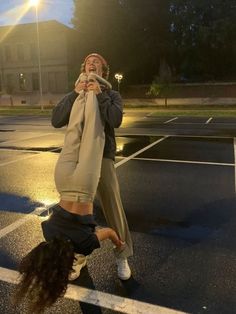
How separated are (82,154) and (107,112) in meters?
0.41

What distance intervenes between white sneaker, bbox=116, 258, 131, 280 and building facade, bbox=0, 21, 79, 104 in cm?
4459

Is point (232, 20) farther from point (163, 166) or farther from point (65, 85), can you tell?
point (163, 166)

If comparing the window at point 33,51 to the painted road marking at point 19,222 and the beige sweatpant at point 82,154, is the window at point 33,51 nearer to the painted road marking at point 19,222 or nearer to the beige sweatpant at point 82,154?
the painted road marking at point 19,222

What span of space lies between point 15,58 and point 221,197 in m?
50.9

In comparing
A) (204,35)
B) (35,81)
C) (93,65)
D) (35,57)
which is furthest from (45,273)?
(35,57)

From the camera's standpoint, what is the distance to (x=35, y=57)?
168ft

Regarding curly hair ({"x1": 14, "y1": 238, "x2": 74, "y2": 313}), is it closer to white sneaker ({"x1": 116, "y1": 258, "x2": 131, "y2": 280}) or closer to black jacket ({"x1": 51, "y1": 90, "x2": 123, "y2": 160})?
white sneaker ({"x1": 116, "y1": 258, "x2": 131, "y2": 280})

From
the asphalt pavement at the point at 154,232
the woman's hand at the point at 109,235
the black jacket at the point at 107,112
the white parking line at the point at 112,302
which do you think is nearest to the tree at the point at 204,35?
the asphalt pavement at the point at 154,232

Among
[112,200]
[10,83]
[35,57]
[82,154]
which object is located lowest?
[112,200]

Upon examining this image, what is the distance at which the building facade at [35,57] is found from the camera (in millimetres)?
49178

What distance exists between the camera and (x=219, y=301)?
3.22 metres

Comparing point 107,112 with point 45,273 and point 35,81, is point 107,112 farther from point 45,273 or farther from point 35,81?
point 35,81

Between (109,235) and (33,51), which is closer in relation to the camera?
(109,235)

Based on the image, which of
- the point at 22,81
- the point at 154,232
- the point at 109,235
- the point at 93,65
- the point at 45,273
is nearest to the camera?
the point at 45,273
